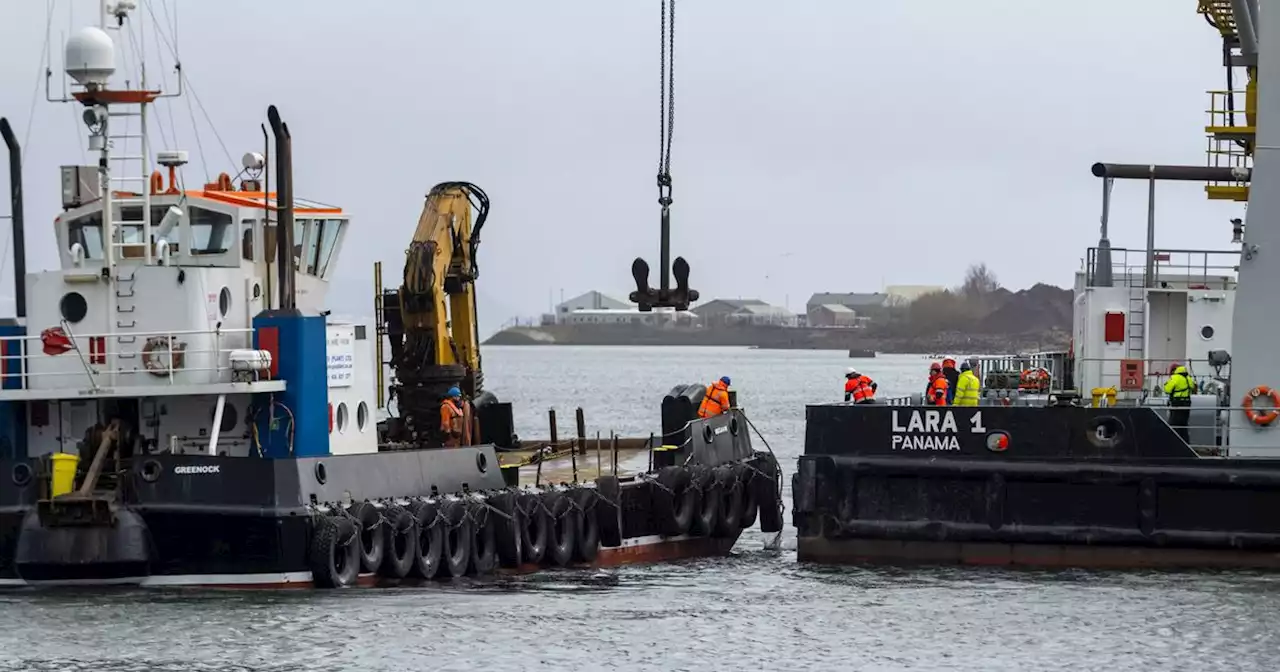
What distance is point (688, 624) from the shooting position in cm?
1784

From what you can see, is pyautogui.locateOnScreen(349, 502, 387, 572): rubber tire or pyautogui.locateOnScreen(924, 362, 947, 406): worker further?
pyautogui.locateOnScreen(924, 362, 947, 406): worker

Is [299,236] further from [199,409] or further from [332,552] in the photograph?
[332,552]

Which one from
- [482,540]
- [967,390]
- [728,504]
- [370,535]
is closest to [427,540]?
[370,535]

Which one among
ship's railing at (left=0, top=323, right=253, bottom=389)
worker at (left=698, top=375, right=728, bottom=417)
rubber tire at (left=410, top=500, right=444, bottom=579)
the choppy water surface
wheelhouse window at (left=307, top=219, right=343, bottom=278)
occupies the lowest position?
the choppy water surface

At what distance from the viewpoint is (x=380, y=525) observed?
1852cm

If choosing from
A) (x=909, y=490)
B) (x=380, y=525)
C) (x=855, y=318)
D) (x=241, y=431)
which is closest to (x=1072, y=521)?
(x=909, y=490)

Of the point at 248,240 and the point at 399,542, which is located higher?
the point at 248,240

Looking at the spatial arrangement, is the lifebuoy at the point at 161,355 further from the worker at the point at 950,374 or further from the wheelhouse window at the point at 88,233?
the worker at the point at 950,374

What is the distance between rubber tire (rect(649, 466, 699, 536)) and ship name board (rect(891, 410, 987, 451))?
11.4 ft

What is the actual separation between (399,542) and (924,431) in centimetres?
519

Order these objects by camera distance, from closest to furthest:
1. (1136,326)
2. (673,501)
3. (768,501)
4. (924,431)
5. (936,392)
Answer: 1. (924,431)
2. (936,392)
3. (673,501)
4. (1136,326)
5. (768,501)

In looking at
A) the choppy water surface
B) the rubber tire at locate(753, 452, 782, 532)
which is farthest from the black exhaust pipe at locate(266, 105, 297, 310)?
the rubber tire at locate(753, 452, 782, 532)

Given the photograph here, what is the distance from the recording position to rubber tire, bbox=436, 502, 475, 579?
19531mm

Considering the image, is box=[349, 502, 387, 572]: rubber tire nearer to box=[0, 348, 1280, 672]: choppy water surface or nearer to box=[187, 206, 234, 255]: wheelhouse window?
box=[0, 348, 1280, 672]: choppy water surface
